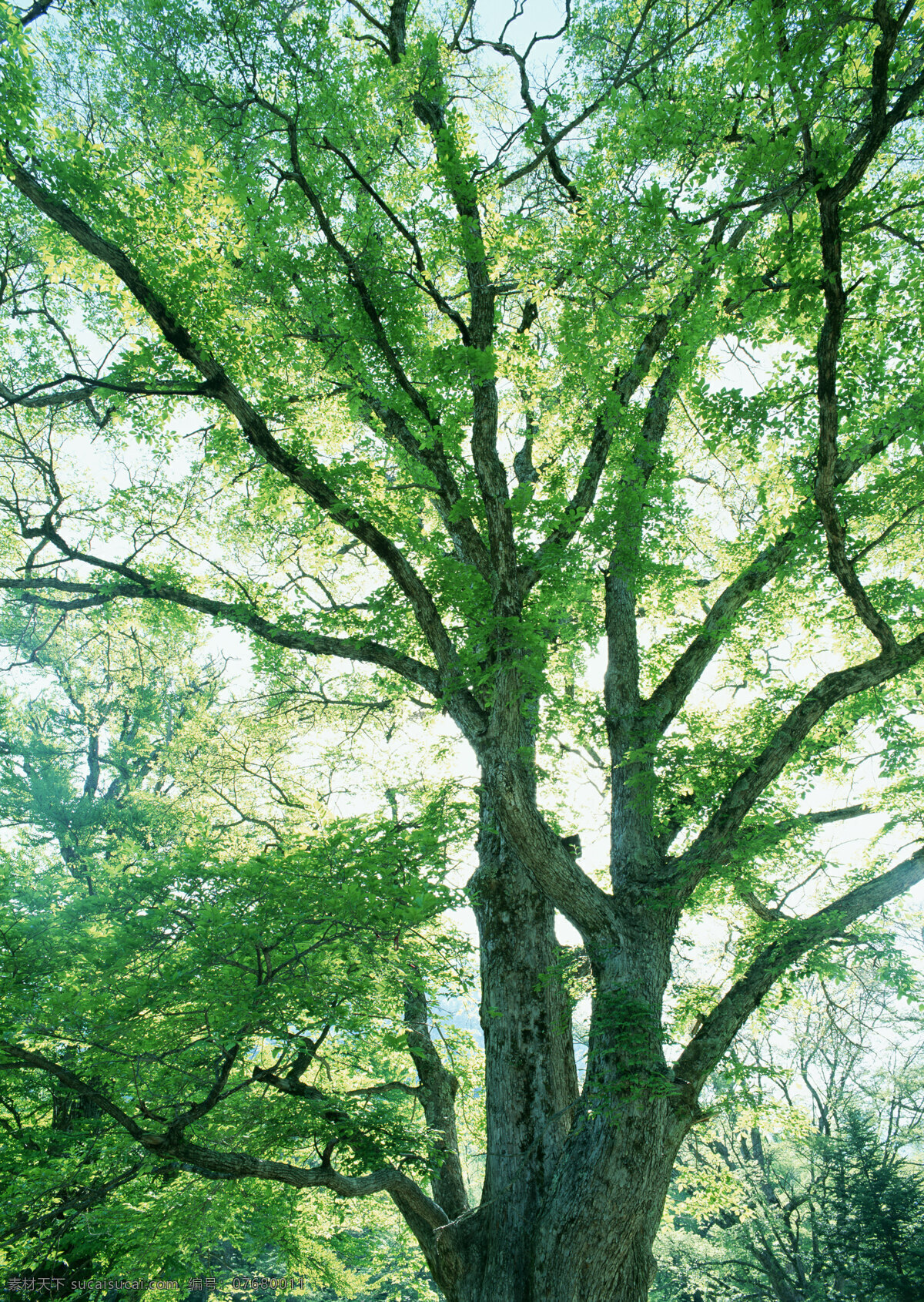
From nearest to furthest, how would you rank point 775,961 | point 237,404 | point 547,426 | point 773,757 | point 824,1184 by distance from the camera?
point 775,961 → point 773,757 → point 237,404 → point 547,426 → point 824,1184

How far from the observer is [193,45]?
6.42m

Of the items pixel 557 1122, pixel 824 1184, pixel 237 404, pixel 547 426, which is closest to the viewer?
pixel 557 1122

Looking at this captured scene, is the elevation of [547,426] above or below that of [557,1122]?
above

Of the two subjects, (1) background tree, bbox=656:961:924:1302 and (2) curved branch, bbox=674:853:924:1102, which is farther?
(1) background tree, bbox=656:961:924:1302

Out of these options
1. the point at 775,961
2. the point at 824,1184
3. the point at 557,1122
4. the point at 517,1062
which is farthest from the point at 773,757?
the point at 824,1184

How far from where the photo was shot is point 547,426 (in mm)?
8297

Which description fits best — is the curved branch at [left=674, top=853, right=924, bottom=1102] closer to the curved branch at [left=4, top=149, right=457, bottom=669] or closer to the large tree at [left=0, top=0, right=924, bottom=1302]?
the large tree at [left=0, top=0, right=924, bottom=1302]

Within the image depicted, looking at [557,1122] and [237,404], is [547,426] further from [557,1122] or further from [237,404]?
[557,1122]

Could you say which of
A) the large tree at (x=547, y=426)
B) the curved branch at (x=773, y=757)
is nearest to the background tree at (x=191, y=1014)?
the large tree at (x=547, y=426)

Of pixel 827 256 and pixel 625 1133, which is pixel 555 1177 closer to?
pixel 625 1133

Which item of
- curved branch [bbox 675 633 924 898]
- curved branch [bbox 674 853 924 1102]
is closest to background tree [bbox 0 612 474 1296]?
curved branch [bbox 674 853 924 1102]

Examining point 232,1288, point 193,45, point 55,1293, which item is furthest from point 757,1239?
point 193,45

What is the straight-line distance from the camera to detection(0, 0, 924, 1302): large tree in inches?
180

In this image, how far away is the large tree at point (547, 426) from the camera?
457cm
